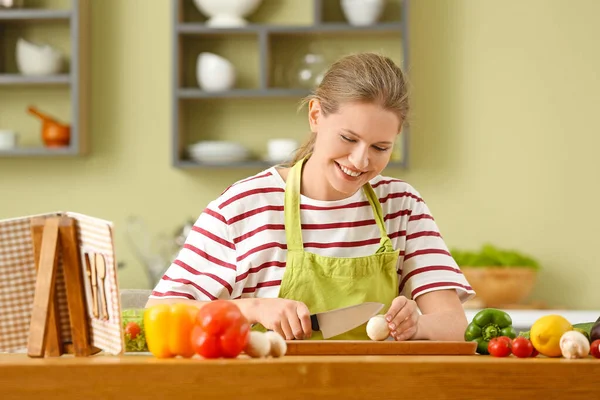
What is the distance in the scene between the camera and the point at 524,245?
400 centimetres

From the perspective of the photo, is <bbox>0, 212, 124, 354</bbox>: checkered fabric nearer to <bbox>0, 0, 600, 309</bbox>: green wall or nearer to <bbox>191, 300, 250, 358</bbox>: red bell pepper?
<bbox>191, 300, 250, 358</bbox>: red bell pepper

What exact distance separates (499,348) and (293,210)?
70 centimetres

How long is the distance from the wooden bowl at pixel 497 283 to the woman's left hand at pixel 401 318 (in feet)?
6.86

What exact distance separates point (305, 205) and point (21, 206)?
254 centimetres

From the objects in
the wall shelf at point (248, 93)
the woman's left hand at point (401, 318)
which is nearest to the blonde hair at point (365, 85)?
the woman's left hand at point (401, 318)

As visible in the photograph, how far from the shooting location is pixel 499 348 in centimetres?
134

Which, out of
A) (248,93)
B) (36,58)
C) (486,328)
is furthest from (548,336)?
(36,58)

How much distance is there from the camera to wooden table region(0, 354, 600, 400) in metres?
1.15

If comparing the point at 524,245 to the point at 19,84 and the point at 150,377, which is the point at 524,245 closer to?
the point at 19,84

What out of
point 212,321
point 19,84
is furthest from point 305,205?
point 19,84

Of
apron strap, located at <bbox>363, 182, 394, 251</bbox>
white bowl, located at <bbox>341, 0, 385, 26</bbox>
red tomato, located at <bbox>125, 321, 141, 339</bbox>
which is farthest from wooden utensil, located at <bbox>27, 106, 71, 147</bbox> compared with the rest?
red tomato, located at <bbox>125, 321, 141, 339</bbox>

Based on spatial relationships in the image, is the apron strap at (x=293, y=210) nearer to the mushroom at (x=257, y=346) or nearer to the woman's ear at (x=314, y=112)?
the woman's ear at (x=314, y=112)

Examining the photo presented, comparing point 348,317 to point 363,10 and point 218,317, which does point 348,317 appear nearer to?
point 218,317

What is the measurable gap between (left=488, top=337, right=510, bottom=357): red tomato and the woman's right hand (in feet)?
1.08
